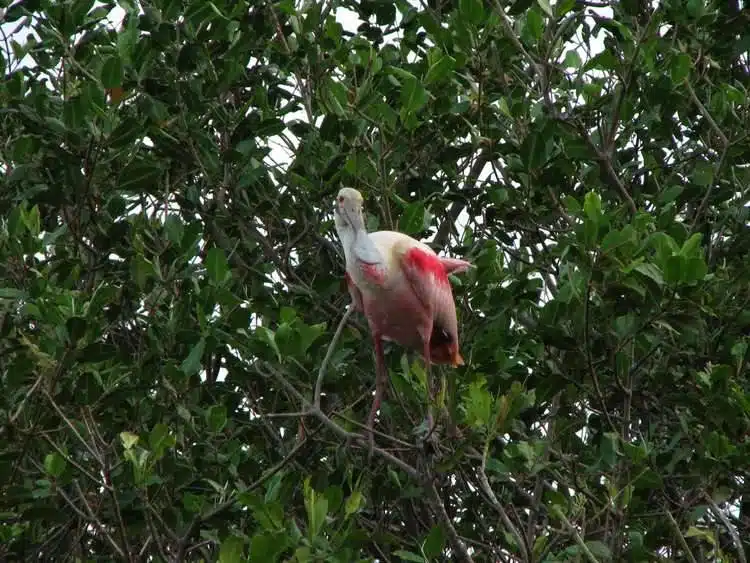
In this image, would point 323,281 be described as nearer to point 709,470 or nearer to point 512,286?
point 512,286

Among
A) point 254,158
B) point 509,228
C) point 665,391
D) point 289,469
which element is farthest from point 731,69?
point 289,469

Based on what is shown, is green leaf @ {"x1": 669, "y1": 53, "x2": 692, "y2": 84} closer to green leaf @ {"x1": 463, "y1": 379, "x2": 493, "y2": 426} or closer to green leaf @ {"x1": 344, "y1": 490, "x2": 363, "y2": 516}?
green leaf @ {"x1": 463, "y1": 379, "x2": 493, "y2": 426}

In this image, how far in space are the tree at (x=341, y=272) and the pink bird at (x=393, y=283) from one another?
5.4 inches

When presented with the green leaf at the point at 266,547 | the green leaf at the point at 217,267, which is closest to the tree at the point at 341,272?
the green leaf at the point at 217,267

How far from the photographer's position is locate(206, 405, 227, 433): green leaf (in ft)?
20.2

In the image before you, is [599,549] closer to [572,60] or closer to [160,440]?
[160,440]

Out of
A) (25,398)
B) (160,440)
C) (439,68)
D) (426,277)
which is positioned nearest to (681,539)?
(426,277)

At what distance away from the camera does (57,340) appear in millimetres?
5973

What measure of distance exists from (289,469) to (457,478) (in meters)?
0.80

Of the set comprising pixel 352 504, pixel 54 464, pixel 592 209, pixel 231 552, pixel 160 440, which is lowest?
pixel 54 464

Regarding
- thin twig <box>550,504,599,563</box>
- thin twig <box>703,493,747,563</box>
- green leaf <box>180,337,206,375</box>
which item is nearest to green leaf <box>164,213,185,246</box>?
green leaf <box>180,337,206,375</box>

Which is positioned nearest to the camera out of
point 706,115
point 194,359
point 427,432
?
point 427,432

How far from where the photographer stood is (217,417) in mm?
6168

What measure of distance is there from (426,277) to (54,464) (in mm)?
1621
